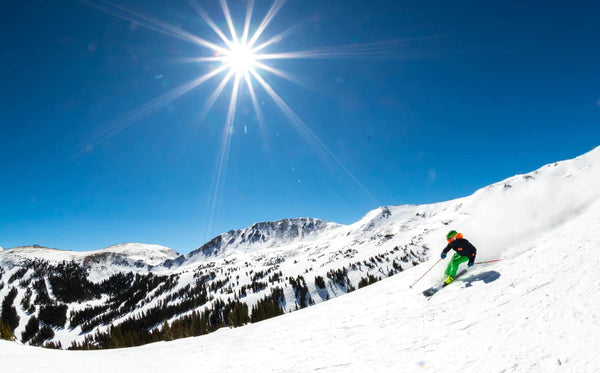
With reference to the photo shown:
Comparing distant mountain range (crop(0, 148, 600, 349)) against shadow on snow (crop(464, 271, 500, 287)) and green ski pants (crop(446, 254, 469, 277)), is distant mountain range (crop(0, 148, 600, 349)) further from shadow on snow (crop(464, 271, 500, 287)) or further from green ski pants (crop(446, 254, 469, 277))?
shadow on snow (crop(464, 271, 500, 287))

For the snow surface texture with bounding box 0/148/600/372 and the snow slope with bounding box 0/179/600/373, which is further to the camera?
the snow surface texture with bounding box 0/148/600/372

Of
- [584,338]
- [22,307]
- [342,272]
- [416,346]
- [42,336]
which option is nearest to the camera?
[584,338]

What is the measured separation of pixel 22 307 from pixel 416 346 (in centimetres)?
22868

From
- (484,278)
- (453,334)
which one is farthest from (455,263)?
(453,334)

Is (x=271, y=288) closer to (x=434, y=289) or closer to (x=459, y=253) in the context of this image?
(x=434, y=289)

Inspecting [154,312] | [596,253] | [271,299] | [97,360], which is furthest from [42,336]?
[596,253]

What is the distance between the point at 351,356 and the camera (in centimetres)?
820

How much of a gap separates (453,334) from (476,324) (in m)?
0.72

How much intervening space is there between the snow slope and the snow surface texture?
0.03 metres

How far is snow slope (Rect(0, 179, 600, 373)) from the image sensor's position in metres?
5.00

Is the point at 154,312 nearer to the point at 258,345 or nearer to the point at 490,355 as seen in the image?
the point at 258,345

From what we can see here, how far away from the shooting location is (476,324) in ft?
22.8

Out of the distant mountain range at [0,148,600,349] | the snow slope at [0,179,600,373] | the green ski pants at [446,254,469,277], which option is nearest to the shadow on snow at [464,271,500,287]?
the snow slope at [0,179,600,373]

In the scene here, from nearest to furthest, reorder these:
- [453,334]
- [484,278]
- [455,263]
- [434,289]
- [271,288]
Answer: [453,334], [484,278], [434,289], [455,263], [271,288]
